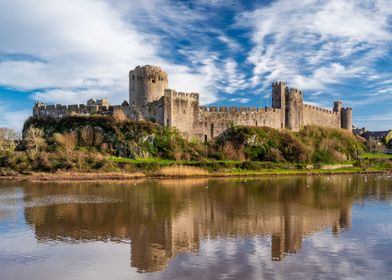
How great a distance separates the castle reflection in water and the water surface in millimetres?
38

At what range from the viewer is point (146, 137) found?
35781mm

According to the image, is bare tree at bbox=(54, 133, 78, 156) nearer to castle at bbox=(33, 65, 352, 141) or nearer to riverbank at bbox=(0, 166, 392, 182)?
castle at bbox=(33, 65, 352, 141)

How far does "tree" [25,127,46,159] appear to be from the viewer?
32.4m

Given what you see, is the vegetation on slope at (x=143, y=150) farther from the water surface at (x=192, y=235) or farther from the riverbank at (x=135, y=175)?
the water surface at (x=192, y=235)

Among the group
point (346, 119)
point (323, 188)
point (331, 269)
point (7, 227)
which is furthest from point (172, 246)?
point (346, 119)

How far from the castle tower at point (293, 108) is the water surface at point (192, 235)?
940 inches

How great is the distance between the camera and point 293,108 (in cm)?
4603

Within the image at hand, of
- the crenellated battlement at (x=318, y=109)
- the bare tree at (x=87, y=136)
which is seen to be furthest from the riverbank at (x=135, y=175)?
the crenellated battlement at (x=318, y=109)

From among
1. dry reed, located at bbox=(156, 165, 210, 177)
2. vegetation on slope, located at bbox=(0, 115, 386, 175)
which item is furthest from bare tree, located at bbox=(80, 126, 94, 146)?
dry reed, located at bbox=(156, 165, 210, 177)

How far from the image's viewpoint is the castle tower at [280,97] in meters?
45.1

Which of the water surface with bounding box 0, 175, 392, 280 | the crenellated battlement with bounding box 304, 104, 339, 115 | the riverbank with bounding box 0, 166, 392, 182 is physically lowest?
the water surface with bounding box 0, 175, 392, 280

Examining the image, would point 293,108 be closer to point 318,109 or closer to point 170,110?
point 318,109

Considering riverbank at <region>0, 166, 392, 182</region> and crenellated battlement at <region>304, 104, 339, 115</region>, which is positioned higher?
crenellated battlement at <region>304, 104, 339, 115</region>

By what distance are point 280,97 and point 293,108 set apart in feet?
7.31
